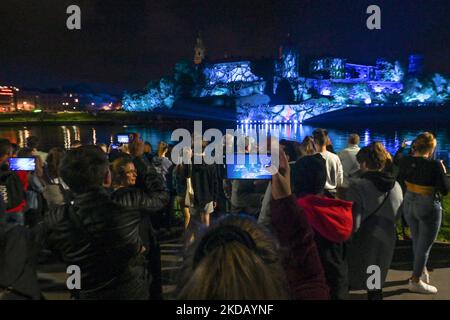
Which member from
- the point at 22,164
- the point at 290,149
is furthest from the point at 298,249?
the point at 22,164

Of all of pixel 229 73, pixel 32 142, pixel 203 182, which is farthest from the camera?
pixel 229 73


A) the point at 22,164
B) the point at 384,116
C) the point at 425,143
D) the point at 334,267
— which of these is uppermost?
the point at 384,116

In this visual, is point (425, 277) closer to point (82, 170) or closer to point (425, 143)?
point (425, 143)

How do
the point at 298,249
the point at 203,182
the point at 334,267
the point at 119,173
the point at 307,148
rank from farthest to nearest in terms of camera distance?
1. the point at 203,182
2. the point at 307,148
3. the point at 119,173
4. the point at 334,267
5. the point at 298,249

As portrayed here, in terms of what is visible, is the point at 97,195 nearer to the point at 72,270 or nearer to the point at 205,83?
the point at 72,270

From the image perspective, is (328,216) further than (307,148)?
No

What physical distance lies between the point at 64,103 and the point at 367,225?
165564mm

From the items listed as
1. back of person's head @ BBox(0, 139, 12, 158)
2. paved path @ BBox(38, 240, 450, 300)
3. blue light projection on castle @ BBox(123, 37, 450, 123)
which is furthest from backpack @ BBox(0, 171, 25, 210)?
blue light projection on castle @ BBox(123, 37, 450, 123)

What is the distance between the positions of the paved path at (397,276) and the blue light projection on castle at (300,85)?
274 ft

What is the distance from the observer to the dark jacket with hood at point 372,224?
3562 millimetres

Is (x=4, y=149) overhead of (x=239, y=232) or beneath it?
overhead

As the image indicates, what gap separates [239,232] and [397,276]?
4240 millimetres

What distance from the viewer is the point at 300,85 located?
9488 centimetres

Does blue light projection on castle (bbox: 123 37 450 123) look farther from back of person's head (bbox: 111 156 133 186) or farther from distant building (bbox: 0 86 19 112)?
back of person's head (bbox: 111 156 133 186)
